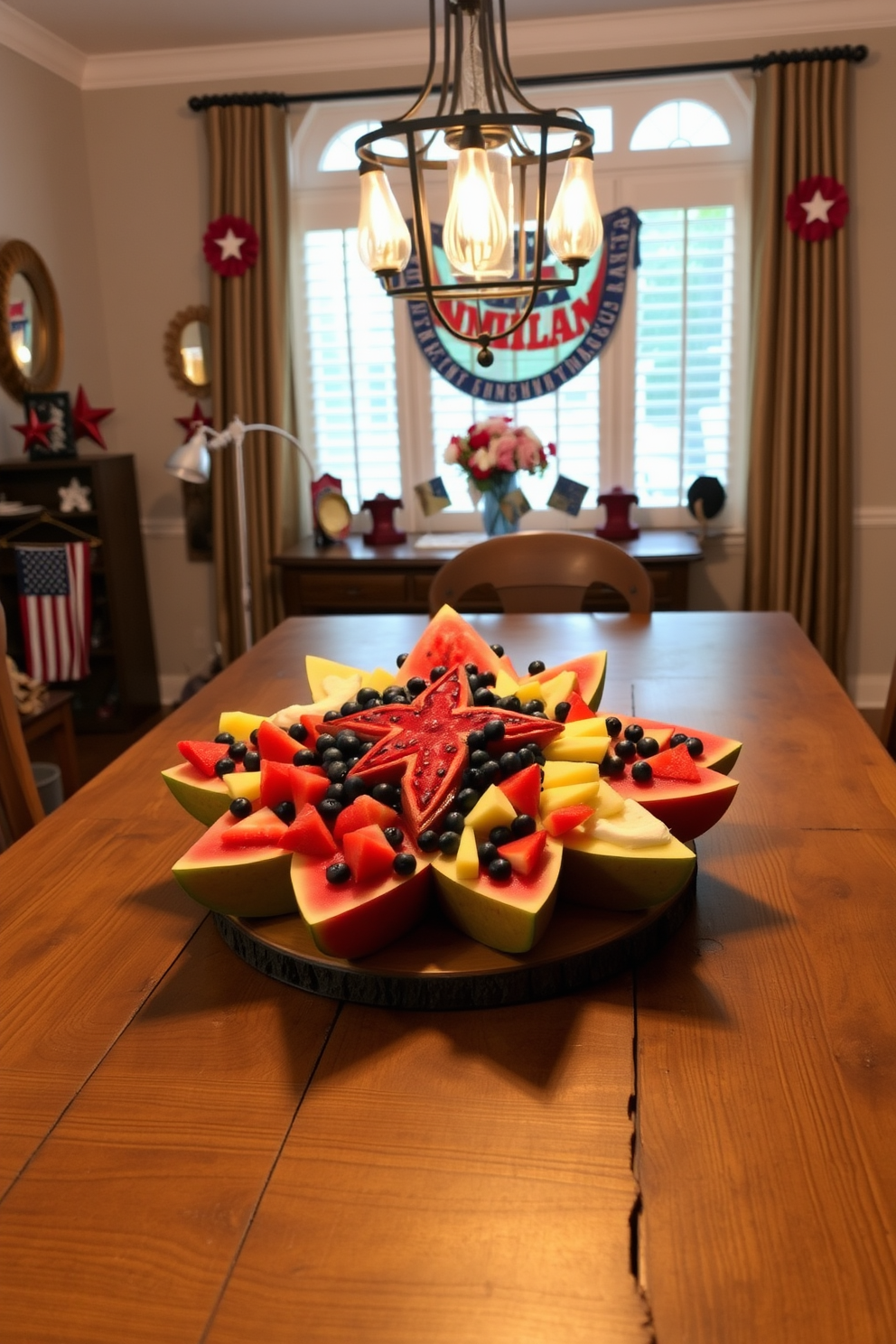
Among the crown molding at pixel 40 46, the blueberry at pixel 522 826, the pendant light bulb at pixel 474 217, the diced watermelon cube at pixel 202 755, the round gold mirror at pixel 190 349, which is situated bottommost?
the blueberry at pixel 522 826

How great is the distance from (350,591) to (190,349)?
1306 mm

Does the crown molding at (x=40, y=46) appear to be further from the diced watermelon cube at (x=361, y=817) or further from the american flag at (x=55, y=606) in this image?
the diced watermelon cube at (x=361, y=817)

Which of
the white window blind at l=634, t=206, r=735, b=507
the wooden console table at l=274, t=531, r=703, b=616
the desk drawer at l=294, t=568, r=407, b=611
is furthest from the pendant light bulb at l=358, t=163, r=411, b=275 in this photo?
the white window blind at l=634, t=206, r=735, b=507

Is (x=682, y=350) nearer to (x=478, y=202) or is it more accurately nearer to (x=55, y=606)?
(x=55, y=606)

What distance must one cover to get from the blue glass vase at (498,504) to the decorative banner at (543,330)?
67 cm

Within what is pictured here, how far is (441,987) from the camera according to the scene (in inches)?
35.1

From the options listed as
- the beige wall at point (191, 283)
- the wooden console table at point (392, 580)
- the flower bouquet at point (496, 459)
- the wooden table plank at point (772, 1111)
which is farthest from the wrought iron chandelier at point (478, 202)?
the beige wall at point (191, 283)

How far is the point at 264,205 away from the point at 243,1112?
394 centimetres

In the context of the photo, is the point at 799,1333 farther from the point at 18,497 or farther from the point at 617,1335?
the point at 18,497

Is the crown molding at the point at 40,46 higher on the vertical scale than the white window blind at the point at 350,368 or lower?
higher

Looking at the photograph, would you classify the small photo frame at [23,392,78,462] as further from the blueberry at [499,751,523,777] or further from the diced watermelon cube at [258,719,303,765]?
the blueberry at [499,751,523,777]

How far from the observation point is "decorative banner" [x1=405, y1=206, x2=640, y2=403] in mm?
4078

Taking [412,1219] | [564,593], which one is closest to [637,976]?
[412,1219]

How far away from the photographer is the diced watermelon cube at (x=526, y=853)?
89 centimetres
